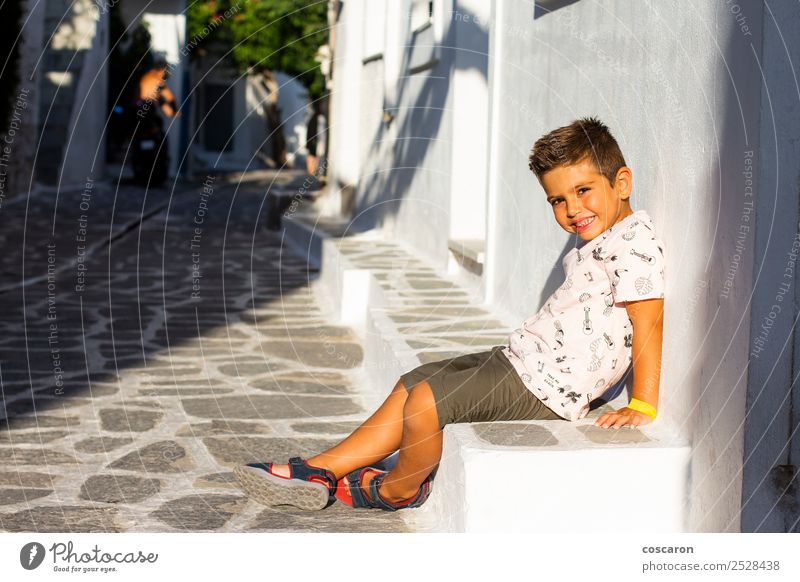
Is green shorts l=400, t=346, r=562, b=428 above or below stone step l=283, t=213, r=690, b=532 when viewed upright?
above

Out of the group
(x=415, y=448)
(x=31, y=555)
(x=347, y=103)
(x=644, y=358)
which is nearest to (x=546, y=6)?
(x=644, y=358)

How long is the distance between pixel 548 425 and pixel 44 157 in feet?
44.9

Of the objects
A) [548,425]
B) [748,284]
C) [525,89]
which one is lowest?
[548,425]

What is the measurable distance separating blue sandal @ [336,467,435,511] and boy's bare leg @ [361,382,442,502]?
0.06ft

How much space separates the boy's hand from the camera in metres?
3.26

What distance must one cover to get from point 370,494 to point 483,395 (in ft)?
1.62

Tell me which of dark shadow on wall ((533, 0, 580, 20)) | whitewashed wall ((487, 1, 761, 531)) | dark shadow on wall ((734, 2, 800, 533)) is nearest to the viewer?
dark shadow on wall ((734, 2, 800, 533))

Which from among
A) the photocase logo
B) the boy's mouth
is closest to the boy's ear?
the boy's mouth

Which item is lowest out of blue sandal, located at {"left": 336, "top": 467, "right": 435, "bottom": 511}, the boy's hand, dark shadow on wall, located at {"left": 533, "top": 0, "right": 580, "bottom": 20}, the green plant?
blue sandal, located at {"left": 336, "top": 467, "right": 435, "bottom": 511}

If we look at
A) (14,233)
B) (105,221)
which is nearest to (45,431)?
(14,233)

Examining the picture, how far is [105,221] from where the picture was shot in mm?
12656

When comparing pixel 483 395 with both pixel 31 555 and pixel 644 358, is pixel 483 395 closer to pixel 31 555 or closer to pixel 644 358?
pixel 644 358

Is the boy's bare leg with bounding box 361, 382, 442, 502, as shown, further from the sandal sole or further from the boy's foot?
the sandal sole

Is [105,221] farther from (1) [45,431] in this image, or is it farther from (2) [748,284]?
(2) [748,284]
